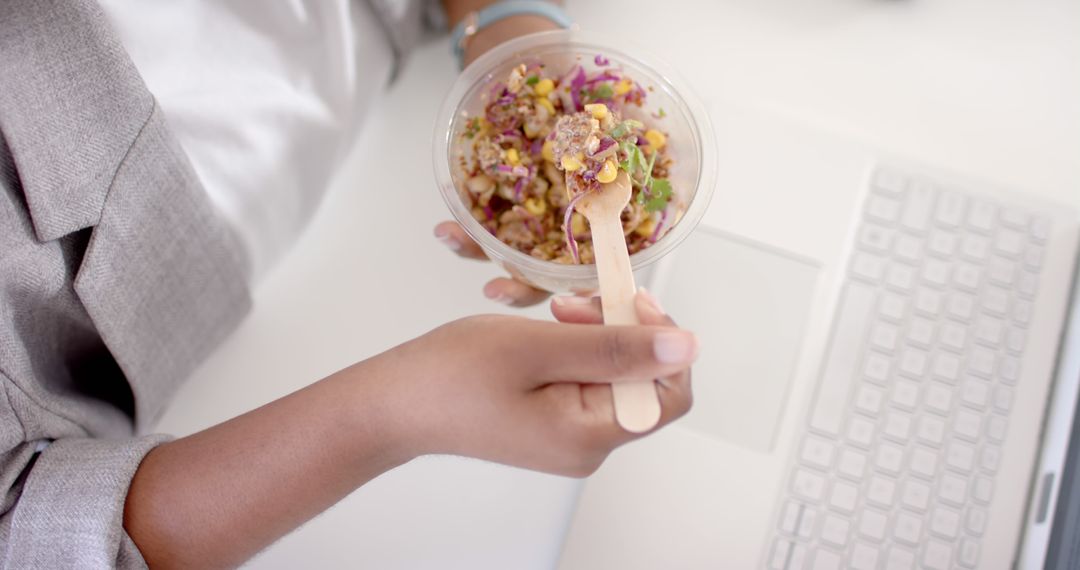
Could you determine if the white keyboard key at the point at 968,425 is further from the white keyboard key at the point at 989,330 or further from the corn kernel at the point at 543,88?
the corn kernel at the point at 543,88

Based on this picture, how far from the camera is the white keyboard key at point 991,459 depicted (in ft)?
2.12

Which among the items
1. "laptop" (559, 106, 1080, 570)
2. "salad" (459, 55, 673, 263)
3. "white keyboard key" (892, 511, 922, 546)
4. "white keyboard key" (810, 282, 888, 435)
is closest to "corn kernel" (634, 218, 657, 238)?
"salad" (459, 55, 673, 263)

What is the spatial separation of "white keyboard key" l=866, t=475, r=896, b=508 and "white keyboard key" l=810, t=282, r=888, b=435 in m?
0.05

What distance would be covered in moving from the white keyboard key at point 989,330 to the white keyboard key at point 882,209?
0.39 ft

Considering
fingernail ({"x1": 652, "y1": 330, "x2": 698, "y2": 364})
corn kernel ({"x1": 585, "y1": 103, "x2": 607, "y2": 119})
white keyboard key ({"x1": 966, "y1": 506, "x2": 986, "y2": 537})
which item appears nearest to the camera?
fingernail ({"x1": 652, "y1": 330, "x2": 698, "y2": 364})

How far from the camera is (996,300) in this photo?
69 centimetres

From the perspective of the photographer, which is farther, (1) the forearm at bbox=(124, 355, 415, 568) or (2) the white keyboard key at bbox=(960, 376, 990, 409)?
(2) the white keyboard key at bbox=(960, 376, 990, 409)

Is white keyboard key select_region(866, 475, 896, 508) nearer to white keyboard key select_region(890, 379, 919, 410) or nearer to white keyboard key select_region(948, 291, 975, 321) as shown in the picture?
white keyboard key select_region(890, 379, 919, 410)

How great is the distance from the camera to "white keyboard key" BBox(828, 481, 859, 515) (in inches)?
24.8

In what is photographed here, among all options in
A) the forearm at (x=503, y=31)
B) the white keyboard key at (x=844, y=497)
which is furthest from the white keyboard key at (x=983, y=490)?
the forearm at (x=503, y=31)

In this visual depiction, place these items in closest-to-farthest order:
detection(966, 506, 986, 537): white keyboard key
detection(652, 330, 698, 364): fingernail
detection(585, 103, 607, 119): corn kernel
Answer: detection(652, 330, 698, 364): fingernail, detection(585, 103, 607, 119): corn kernel, detection(966, 506, 986, 537): white keyboard key

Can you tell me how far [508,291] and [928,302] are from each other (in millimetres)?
387

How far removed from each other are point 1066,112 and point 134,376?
904mm

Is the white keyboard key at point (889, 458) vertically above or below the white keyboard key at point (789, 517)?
above
